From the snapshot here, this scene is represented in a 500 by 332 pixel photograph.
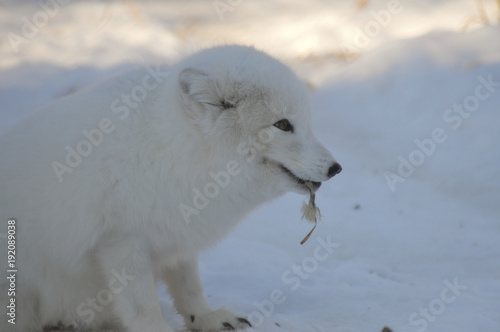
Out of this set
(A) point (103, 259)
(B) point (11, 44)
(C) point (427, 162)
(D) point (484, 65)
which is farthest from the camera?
(B) point (11, 44)

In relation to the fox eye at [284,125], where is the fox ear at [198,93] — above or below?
above

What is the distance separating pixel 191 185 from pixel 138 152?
28cm

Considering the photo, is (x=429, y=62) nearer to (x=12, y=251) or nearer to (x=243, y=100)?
(x=243, y=100)

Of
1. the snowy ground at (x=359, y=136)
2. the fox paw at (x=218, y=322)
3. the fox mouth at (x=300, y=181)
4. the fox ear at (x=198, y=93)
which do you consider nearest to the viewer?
the fox ear at (x=198, y=93)

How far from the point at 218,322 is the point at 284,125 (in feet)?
3.80

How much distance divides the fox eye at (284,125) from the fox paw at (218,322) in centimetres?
110

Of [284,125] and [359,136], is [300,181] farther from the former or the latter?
[359,136]

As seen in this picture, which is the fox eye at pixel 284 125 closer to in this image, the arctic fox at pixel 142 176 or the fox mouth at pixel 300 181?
the arctic fox at pixel 142 176

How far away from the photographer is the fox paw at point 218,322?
9.94ft

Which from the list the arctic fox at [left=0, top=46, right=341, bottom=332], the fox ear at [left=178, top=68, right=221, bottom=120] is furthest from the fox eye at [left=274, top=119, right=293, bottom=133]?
the fox ear at [left=178, top=68, right=221, bottom=120]

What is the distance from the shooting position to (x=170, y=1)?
325 inches

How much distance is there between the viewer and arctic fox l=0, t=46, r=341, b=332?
2.52 meters

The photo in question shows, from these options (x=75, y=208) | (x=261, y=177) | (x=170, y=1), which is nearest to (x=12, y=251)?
(x=75, y=208)

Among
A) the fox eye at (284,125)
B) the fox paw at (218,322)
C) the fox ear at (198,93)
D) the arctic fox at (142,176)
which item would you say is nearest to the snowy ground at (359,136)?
the fox paw at (218,322)
